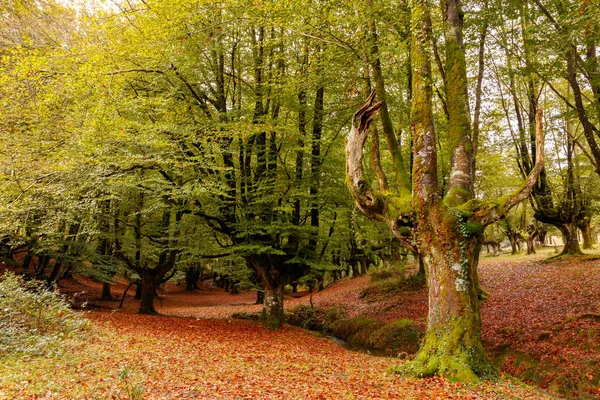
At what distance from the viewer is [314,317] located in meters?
20.6

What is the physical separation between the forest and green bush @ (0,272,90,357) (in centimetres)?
6

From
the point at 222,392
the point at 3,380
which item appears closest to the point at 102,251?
the point at 3,380

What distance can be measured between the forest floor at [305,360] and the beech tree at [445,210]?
696 mm

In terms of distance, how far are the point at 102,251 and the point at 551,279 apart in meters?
23.3

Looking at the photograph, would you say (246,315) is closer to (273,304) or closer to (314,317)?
(314,317)

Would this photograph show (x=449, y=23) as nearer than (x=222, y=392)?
No

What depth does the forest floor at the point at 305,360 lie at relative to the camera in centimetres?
613

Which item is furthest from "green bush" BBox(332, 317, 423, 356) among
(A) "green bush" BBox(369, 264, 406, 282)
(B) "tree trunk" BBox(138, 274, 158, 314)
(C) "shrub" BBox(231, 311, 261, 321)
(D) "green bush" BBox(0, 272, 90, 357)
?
(D) "green bush" BBox(0, 272, 90, 357)

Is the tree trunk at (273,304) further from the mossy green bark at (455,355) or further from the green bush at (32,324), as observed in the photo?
the mossy green bark at (455,355)

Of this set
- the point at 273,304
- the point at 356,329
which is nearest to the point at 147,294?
the point at 273,304

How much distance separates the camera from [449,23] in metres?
8.80

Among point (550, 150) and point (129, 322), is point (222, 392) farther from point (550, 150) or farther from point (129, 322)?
point (550, 150)

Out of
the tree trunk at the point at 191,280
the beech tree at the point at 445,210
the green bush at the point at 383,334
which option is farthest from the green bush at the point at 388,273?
the tree trunk at the point at 191,280

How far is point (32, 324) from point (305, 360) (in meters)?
6.97
